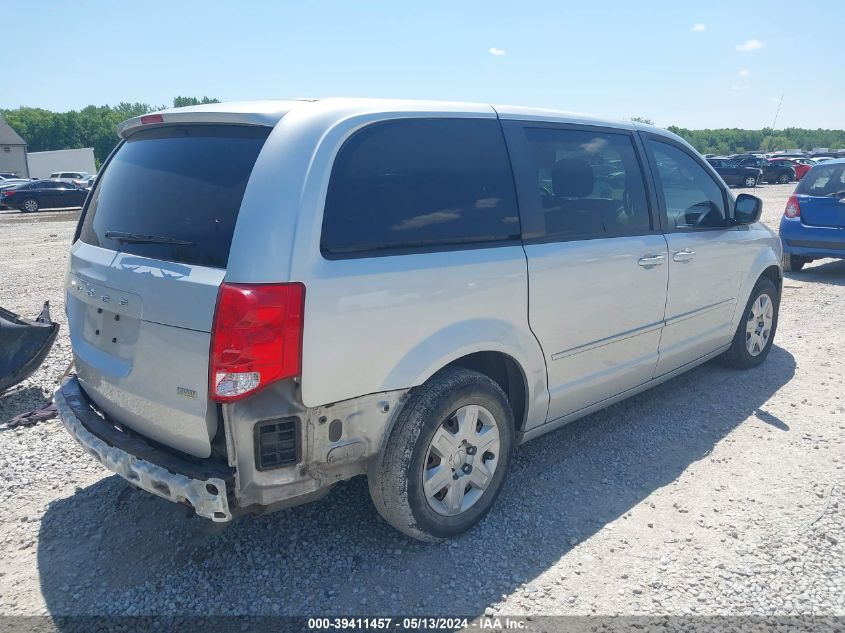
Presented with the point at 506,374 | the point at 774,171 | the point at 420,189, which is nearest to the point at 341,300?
the point at 420,189

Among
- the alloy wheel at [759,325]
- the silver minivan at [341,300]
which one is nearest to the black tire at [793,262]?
the alloy wheel at [759,325]

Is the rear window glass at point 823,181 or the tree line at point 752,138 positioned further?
the tree line at point 752,138

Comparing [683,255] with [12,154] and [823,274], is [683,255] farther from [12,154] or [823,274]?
[12,154]

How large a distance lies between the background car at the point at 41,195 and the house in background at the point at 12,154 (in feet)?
115

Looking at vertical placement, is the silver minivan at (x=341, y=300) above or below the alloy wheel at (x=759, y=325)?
above

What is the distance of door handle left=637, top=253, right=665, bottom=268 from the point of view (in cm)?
379

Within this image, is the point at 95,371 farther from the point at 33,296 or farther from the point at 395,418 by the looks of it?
the point at 33,296

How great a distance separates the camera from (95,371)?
2.88 meters

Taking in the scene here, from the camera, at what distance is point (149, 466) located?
250cm

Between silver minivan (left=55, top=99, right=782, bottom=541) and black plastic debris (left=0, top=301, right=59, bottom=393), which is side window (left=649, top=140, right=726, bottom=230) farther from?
black plastic debris (left=0, top=301, right=59, bottom=393)

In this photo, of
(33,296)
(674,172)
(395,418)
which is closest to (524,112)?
(674,172)

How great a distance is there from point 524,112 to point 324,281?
1.65 m

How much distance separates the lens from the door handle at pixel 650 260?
379 cm

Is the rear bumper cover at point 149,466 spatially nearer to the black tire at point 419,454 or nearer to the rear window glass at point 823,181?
the black tire at point 419,454
